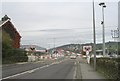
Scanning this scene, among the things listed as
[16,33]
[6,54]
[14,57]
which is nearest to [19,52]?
[14,57]

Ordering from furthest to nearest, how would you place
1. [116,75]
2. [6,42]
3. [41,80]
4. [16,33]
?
[16,33]
[6,42]
[41,80]
[116,75]

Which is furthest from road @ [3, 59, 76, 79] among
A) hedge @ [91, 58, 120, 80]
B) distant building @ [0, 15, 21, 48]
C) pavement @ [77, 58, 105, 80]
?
distant building @ [0, 15, 21, 48]

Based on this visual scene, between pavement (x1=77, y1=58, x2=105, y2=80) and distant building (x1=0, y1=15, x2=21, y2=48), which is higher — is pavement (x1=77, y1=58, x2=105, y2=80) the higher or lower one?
the lower one

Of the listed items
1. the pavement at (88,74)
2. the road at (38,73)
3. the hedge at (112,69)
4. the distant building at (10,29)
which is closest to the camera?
the hedge at (112,69)

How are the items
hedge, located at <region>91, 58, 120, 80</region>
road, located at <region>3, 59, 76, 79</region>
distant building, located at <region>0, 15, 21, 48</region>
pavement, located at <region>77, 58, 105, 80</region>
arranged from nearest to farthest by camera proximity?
hedge, located at <region>91, 58, 120, 80</region> < pavement, located at <region>77, 58, 105, 80</region> < road, located at <region>3, 59, 76, 79</region> < distant building, located at <region>0, 15, 21, 48</region>

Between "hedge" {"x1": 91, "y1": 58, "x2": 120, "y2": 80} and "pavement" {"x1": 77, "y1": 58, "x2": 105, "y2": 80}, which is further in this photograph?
"pavement" {"x1": 77, "y1": 58, "x2": 105, "y2": 80}

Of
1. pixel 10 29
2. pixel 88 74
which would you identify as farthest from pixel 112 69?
pixel 10 29

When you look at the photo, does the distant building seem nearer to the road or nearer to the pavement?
the road

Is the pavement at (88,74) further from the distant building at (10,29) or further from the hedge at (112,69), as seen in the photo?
the distant building at (10,29)

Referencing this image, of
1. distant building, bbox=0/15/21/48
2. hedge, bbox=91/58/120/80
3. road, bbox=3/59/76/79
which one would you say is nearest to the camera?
hedge, bbox=91/58/120/80

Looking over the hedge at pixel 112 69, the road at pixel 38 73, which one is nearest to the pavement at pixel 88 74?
the hedge at pixel 112 69

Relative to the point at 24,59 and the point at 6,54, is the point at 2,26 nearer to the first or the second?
the point at 24,59

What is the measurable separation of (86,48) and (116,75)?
24.6 meters

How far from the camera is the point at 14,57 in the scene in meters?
61.7
